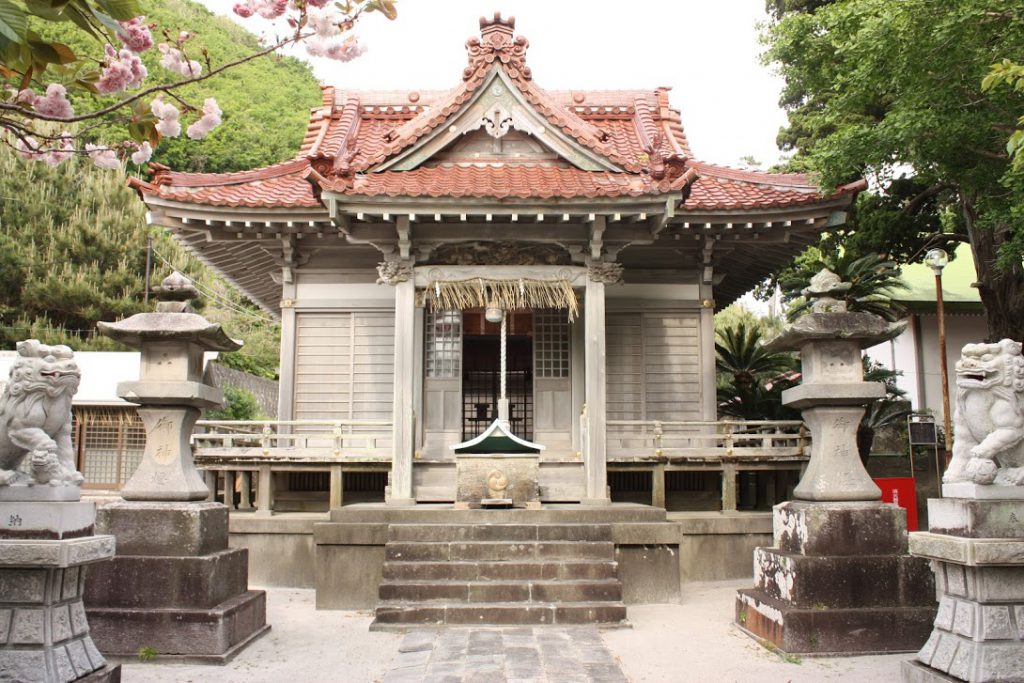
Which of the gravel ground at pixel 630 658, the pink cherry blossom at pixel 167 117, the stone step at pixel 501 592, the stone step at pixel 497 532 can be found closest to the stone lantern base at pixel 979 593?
the gravel ground at pixel 630 658

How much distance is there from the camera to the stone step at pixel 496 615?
841 centimetres

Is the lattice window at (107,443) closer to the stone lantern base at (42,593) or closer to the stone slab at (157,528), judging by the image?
the stone slab at (157,528)

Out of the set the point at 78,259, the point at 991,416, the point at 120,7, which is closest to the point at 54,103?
the point at 120,7

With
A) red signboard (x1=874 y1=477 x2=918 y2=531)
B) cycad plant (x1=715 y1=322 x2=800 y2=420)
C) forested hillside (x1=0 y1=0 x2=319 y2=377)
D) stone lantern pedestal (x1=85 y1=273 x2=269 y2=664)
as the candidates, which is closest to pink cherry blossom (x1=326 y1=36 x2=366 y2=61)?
stone lantern pedestal (x1=85 y1=273 x2=269 y2=664)

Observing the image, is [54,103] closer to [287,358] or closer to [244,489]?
[244,489]

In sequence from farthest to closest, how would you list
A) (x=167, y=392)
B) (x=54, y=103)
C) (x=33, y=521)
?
(x=167, y=392), (x=33, y=521), (x=54, y=103)

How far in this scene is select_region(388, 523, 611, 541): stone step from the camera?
946cm

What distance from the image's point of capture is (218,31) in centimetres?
5012

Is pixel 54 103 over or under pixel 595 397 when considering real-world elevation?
over

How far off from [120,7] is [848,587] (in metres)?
7.31

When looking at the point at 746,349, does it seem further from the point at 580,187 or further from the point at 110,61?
the point at 110,61

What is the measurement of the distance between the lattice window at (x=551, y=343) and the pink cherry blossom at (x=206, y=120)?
8.45 meters

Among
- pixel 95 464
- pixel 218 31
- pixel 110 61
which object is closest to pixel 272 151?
pixel 218 31

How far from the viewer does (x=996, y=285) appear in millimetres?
14609
